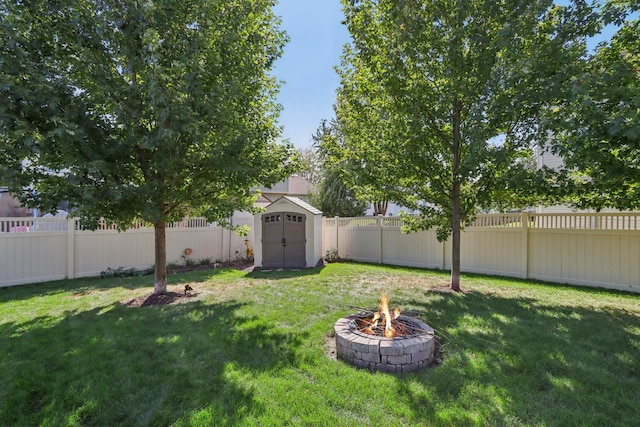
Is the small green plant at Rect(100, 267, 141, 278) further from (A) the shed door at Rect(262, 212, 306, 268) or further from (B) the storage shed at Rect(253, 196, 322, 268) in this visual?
(A) the shed door at Rect(262, 212, 306, 268)

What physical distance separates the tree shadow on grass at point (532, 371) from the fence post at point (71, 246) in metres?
8.68

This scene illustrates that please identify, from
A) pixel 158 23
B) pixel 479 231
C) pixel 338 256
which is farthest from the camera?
pixel 338 256

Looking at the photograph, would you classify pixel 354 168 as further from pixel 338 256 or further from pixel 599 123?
pixel 338 256

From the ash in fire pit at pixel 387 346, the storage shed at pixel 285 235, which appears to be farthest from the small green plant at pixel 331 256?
the ash in fire pit at pixel 387 346

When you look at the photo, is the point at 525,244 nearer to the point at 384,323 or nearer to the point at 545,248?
the point at 545,248

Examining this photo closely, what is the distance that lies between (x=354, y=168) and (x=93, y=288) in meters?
6.49

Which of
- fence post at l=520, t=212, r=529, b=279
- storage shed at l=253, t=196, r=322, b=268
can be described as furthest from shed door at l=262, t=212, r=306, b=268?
fence post at l=520, t=212, r=529, b=279

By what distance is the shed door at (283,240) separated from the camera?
35.4 ft

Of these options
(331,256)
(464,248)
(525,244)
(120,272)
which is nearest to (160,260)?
(120,272)

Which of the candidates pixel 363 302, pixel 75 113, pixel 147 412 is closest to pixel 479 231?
pixel 363 302

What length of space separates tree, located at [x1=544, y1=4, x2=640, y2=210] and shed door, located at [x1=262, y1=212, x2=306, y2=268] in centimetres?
745

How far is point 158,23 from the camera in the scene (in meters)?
5.42

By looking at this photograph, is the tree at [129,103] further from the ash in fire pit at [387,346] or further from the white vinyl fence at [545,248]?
the white vinyl fence at [545,248]

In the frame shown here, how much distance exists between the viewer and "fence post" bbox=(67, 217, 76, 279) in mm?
8523
